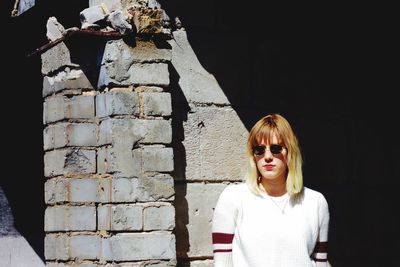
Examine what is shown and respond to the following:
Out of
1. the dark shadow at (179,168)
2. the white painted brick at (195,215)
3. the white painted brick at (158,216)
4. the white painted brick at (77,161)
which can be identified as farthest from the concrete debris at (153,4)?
the white painted brick at (158,216)

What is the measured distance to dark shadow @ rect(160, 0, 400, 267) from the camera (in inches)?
218

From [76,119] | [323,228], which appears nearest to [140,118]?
[76,119]

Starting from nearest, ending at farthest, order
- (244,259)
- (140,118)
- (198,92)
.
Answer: (244,259) → (140,118) → (198,92)

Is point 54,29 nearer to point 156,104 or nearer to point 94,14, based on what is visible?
point 94,14

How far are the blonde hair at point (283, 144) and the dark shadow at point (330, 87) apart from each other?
0.80m

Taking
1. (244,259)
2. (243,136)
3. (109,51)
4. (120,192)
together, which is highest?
(109,51)

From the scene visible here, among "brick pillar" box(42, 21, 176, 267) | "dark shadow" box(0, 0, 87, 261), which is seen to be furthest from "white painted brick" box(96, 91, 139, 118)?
"dark shadow" box(0, 0, 87, 261)

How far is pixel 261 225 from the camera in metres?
4.65

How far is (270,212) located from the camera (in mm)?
4695

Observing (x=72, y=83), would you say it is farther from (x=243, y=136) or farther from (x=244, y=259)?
(x=244, y=259)

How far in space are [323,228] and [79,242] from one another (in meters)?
1.46

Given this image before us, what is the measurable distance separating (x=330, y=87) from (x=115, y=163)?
74.9 inches

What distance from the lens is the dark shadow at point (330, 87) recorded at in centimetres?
554

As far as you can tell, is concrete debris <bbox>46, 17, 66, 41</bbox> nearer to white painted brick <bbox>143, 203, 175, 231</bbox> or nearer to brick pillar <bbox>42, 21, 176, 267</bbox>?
brick pillar <bbox>42, 21, 176, 267</bbox>
